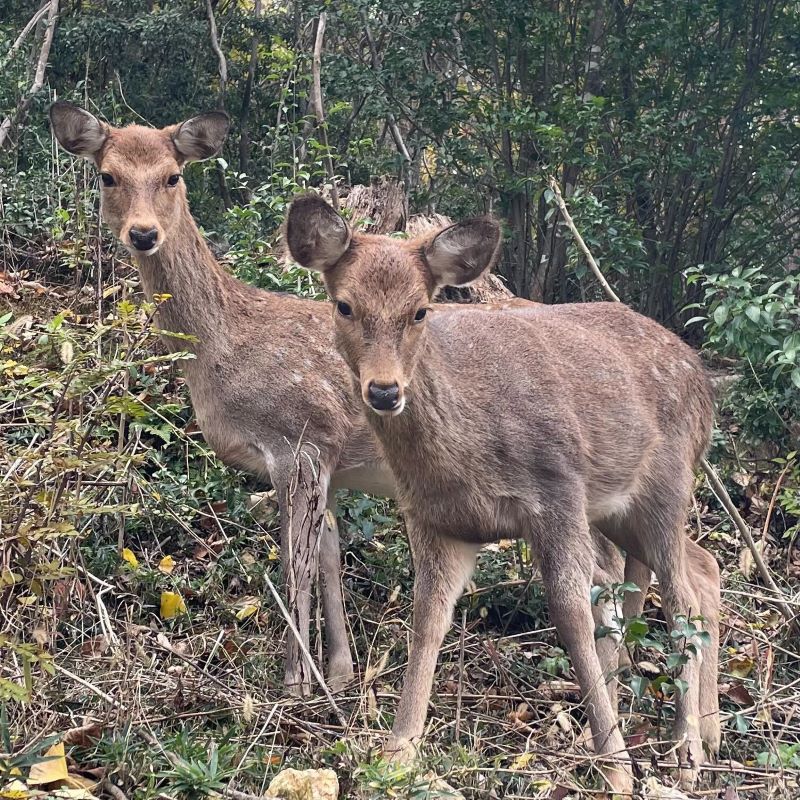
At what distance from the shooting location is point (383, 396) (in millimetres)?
5031

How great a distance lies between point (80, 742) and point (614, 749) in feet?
7.73

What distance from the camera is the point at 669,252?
39.3 ft

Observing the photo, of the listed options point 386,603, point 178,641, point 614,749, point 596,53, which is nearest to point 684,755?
point 614,749

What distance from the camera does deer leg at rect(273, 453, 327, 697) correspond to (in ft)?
20.8

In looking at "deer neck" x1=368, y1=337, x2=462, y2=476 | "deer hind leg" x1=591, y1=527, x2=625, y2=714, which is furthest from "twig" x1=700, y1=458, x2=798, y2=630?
"deer neck" x1=368, y1=337, x2=462, y2=476

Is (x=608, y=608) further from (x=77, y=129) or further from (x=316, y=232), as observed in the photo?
(x=77, y=129)

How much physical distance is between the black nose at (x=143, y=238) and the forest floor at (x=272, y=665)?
1019 millimetres

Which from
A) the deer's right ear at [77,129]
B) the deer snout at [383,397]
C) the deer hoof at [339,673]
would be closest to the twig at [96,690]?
the deer snout at [383,397]

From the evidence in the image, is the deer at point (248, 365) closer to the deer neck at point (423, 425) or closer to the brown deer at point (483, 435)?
the brown deer at point (483, 435)

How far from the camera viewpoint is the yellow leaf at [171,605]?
6844 mm

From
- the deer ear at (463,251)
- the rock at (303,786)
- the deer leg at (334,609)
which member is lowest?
the deer leg at (334,609)

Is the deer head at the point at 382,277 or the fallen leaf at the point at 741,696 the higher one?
Result: the deer head at the point at 382,277

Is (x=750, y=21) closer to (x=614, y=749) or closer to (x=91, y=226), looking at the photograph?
(x=91, y=226)

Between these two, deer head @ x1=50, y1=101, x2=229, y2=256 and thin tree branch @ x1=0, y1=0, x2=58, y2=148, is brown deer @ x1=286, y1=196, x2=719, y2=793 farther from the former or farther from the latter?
thin tree branch @ x1=0, y1=0, x2=58, y2=148
